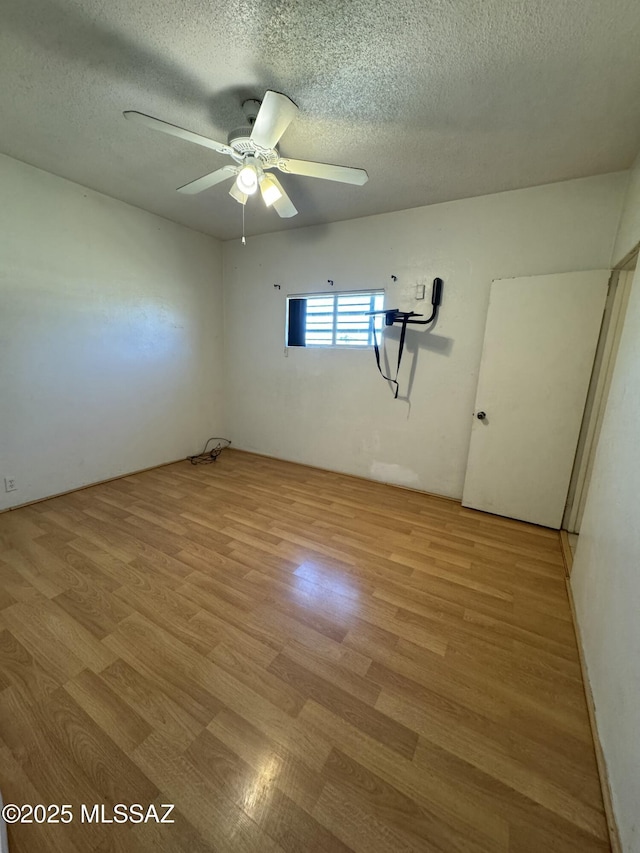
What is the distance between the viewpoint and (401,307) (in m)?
3.03

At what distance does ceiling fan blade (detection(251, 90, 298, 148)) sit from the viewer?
1330 millimetres

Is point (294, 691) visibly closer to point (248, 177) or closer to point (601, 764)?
point (601, 764)

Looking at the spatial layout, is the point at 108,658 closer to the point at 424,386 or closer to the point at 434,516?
the point at 434,516

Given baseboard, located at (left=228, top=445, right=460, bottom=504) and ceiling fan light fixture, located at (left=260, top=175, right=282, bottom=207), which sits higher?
ceiling fan light fixture, located at (left=260, top=175, right=282, bottom=207)

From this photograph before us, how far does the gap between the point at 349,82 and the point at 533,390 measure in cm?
232

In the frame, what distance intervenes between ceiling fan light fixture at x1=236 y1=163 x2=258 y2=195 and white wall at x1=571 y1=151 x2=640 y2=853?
203cm

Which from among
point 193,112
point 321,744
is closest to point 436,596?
point 321,744

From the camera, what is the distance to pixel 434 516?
2730 millimetres

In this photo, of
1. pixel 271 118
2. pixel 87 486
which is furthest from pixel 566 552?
pixel 87 486

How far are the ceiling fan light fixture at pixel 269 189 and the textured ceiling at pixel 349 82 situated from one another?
0.36m

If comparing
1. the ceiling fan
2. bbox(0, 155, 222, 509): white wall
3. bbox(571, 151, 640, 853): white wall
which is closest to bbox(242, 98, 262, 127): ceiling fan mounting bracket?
the ceiling fan

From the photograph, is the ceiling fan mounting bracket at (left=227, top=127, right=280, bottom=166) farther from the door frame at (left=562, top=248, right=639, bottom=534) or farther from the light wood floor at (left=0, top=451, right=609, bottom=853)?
the light wood floor at (left=0, top=451, right=609, bottom=853)

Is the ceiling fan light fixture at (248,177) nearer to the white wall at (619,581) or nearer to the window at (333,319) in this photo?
the window at (333,319)

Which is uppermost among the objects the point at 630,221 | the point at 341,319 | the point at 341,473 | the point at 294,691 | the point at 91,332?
the point at 630,221
